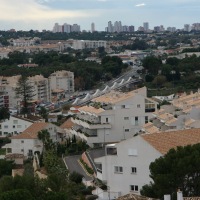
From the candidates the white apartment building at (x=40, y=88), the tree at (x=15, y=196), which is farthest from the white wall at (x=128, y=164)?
the white apartment building at (x=40, y=88)

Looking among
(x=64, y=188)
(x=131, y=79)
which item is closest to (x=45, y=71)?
(x=131, y=79)

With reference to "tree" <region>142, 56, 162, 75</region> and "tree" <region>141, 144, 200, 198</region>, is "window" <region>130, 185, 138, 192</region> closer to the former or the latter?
"tree" <region>141, 144, 200, 198</region>

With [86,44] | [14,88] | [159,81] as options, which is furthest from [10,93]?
[86,44]

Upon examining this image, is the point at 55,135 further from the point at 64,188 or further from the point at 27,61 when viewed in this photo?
the point at 27,61

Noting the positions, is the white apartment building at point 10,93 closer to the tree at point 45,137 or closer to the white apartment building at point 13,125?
the white apartment building at point 13,125

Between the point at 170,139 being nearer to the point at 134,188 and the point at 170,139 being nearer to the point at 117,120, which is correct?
the point at 134,188
